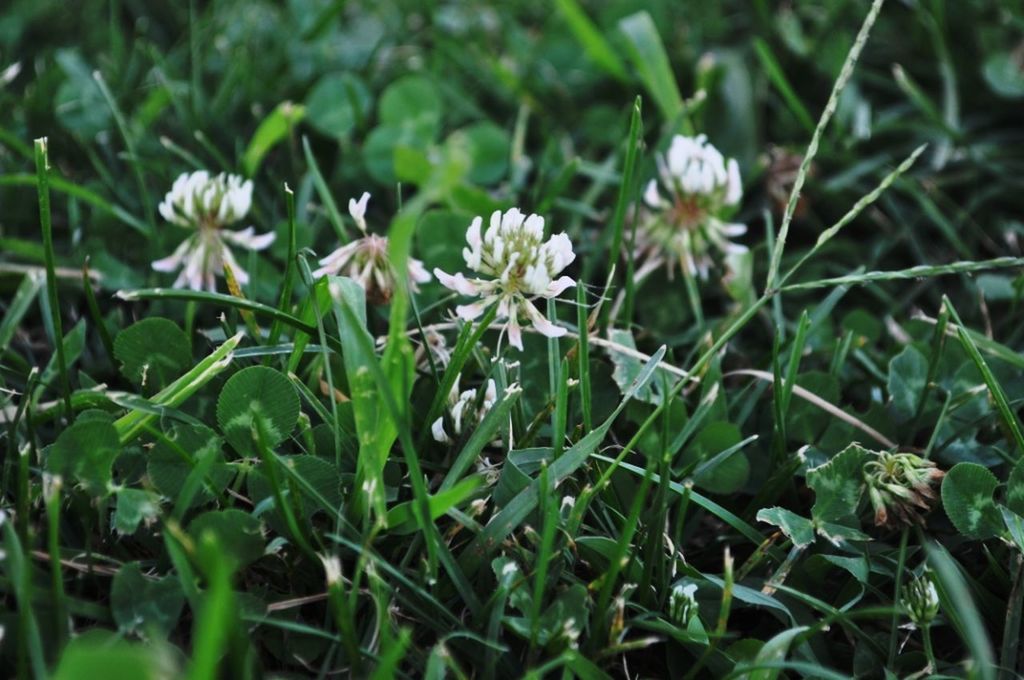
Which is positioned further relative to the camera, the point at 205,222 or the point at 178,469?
the point at 205,222

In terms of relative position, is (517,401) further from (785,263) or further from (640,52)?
(640,52)

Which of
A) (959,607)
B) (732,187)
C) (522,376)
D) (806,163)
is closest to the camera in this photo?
(959,607)

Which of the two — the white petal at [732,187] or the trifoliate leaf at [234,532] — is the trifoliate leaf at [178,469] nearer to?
the trifoliate leaf at [234,532]

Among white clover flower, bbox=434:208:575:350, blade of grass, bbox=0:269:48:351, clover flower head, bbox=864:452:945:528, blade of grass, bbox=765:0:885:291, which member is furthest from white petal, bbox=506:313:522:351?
blade of grass, bbox=0:269:48:351

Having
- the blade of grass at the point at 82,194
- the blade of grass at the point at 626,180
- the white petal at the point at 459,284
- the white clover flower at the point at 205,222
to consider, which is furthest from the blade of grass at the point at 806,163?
the blade of grass at the point at 82,194

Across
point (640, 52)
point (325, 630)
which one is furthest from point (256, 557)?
point (640, 52)

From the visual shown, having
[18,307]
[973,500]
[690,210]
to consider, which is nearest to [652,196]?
[690,210]

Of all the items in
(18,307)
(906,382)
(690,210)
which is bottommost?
(906,382)

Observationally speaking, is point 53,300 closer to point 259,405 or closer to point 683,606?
point 259,405

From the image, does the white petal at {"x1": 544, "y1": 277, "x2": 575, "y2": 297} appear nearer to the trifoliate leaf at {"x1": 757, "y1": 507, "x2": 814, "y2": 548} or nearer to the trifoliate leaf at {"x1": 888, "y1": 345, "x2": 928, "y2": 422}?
the trifoliate leaf at {"x1": 757, "y1": 507, "x2": 814, "y2": 548}
